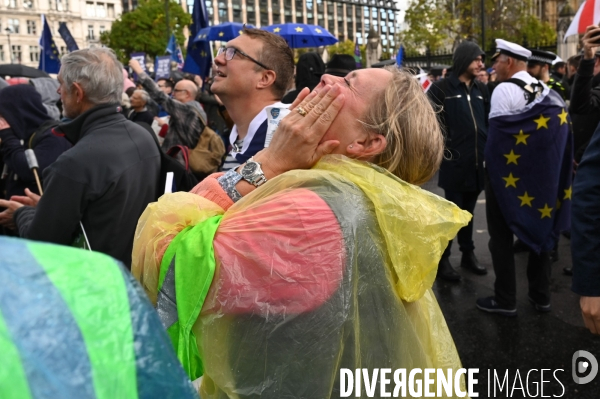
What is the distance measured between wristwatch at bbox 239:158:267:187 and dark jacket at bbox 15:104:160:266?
117cm

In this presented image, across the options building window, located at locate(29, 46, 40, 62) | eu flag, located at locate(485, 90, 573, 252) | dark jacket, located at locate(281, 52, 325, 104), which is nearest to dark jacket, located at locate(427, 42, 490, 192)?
eu flag, located at locate(485, 90, 573, 252)

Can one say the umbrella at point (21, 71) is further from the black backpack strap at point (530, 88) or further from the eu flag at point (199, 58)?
the black backpack strap at point (530, 88)

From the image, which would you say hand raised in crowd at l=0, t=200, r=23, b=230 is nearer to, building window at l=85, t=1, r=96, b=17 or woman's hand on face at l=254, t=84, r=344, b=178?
woman's hand on face at l=254, t=84, r=344, b=178

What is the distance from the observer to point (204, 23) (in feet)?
32.6

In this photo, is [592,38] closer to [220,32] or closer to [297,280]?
[297,280]

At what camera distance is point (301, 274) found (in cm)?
120

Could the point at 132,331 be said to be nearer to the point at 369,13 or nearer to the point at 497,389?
the point at 497,389

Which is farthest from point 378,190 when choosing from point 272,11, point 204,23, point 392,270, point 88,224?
point 272,11

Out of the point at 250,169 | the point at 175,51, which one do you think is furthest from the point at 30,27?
the point at 250,169

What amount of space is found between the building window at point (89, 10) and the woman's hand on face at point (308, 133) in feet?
311

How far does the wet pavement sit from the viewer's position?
3412mm

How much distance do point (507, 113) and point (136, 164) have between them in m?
2.79

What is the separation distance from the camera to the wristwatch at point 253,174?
1.51 m

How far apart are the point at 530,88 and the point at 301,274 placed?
3516 mm
